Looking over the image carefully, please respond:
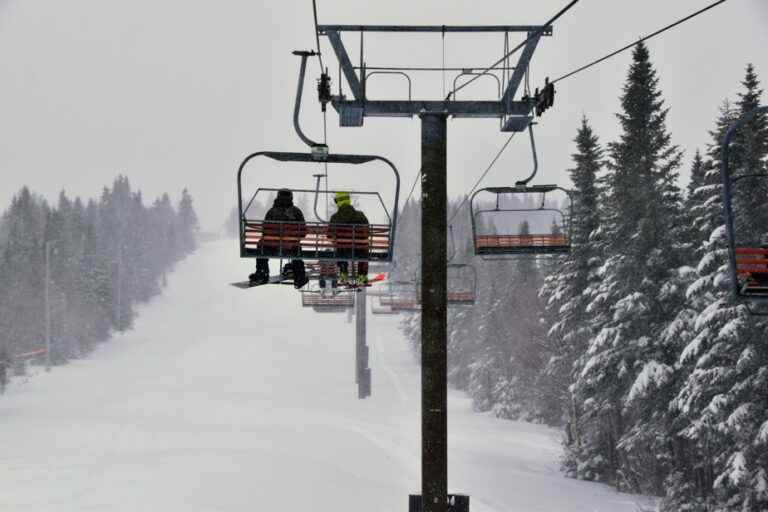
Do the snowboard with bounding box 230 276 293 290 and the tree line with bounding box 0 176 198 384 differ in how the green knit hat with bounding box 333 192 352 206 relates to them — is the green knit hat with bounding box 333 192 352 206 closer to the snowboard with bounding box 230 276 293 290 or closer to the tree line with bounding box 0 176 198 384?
the snowboard with bounding box 230 276 293 290

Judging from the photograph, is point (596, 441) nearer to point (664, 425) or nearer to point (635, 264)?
point (664, 425)

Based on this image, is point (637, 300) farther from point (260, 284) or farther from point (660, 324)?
point (260, 284)

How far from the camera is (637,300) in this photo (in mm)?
22828

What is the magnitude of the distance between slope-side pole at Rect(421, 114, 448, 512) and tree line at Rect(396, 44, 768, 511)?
8637 millimetres

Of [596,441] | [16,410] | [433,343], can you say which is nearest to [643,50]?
[596,441]

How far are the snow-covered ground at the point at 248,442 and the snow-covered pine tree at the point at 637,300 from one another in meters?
2.01

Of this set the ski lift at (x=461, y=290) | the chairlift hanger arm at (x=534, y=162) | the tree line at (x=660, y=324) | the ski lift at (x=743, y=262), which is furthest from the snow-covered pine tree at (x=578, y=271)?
the ski lift at (x=743, y=262)

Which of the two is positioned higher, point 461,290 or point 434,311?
point 434,311

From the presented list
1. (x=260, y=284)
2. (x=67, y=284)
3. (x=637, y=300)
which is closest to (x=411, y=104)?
(x=260, y=284)

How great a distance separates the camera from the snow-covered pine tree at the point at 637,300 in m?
22.6

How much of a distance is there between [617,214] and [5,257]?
5949 centimetres

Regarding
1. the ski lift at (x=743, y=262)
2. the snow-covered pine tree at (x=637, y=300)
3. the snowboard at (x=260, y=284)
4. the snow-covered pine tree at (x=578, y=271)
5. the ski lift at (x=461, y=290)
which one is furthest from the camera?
the snow-covered pine tree at (x=578, y=271)

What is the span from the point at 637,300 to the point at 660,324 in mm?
1043

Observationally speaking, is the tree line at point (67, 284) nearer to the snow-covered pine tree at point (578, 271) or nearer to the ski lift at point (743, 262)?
the snow-covered pine tree at point (578, 271)
